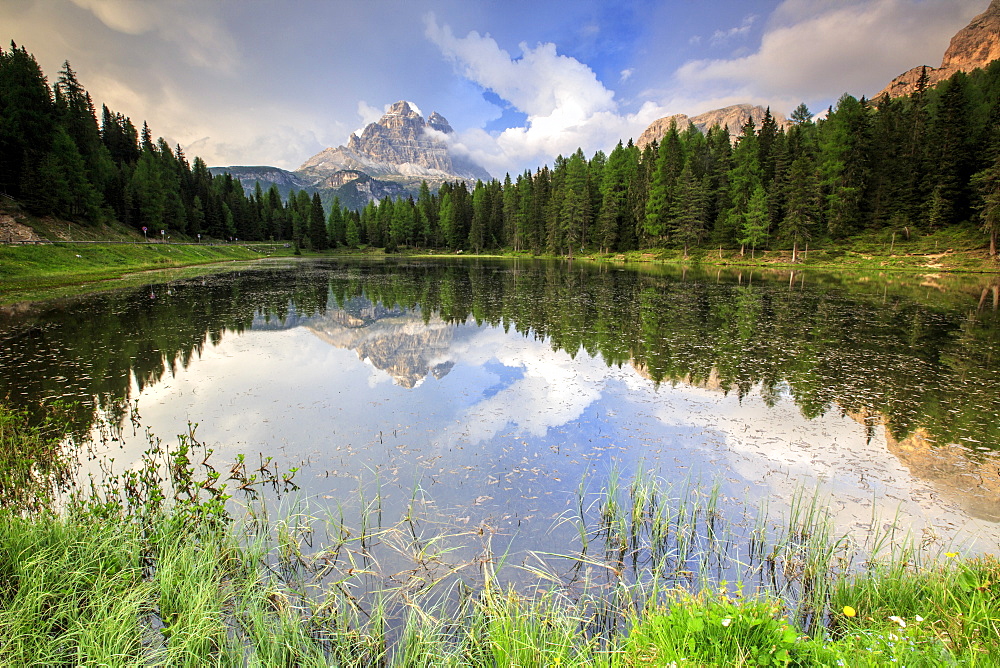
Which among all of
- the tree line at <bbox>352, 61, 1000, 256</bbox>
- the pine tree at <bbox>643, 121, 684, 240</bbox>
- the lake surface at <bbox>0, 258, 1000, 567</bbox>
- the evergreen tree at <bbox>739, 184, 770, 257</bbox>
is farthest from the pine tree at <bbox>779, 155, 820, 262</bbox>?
the lake surface at <bbox>0, 258, 1000, 567</bbox>

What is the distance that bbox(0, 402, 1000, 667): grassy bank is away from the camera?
148 inches

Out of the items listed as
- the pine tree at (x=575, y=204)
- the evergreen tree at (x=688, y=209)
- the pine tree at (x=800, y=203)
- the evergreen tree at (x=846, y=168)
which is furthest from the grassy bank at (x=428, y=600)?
the pine tree at (x=575, y=204)

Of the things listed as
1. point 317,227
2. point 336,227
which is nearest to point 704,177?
point 317,227

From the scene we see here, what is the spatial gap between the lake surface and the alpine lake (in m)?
0.07

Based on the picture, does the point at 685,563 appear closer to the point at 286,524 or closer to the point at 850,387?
the point at 286,524

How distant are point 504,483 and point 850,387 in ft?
39.3

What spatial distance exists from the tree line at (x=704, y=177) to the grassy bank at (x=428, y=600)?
5854 cm

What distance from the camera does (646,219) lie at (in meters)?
74.6

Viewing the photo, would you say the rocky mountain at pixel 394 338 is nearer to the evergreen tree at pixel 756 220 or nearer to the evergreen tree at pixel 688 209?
the evergreen tree at pixel 756 220

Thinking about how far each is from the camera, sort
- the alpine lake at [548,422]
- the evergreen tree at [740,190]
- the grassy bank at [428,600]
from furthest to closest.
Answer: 1. the evergreen tree at [740,190]
2. the alpine lake at [548,422]
3. the grassy bank at [428,600]

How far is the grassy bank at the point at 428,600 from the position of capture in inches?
148

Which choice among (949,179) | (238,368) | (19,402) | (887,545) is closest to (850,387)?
(887,545)

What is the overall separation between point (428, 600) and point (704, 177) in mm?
75100

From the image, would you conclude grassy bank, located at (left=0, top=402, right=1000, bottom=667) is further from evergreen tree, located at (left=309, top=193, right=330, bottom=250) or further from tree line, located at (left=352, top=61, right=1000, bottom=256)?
evergreen tree, located at (left=309, top=193, right=330, bottom=250)
